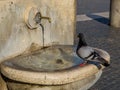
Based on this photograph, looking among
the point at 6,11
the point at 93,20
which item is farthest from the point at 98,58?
the point at 93,20

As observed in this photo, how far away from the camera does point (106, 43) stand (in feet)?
33.5

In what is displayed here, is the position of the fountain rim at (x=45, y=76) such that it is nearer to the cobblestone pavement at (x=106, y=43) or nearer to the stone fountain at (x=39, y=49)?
the stone fountain at (x=39, y=49)

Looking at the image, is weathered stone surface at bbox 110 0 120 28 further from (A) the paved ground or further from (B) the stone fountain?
(B) the stone fountain

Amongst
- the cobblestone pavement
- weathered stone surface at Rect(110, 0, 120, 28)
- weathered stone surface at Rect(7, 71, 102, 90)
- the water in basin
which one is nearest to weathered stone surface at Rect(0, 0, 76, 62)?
the water in basin

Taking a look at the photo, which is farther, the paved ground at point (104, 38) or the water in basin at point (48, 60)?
the paved ground at point (104, 38)

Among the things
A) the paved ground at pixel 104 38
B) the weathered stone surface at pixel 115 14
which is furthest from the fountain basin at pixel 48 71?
the weathered stone surface at pixel 115 14

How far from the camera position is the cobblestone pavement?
6.85 m

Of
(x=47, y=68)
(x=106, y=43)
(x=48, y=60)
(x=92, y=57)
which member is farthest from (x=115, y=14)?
(x=47, y=68)

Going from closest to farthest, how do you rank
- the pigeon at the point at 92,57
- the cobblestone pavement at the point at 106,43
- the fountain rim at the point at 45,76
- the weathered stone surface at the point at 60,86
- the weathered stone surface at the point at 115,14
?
the fountain rim at the point at 45,76
the weathered stone surface at the point at 60,86
the pigeon at the point at 92,57
the cobblestone pavement at the point at 106,43
the weathered stone surface at the point at 115,14

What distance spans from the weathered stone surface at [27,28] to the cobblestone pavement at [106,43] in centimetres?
114

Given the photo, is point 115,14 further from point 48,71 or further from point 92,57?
point 48,71

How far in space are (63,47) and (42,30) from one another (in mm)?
486

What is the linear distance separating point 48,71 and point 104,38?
6653mm

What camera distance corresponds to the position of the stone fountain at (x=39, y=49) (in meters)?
4.43
